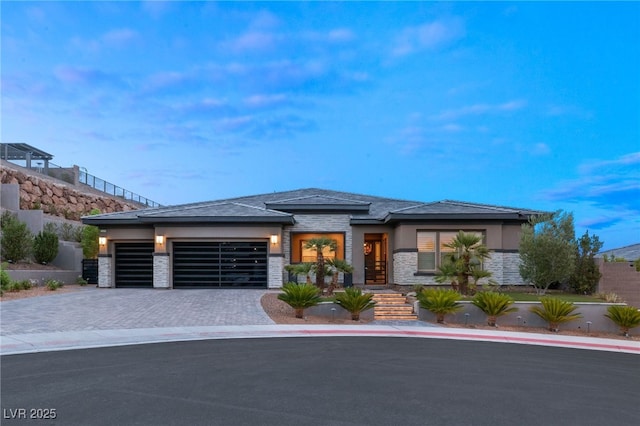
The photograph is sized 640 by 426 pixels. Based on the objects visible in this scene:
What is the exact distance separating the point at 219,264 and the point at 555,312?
661 inches

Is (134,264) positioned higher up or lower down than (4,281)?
higher up

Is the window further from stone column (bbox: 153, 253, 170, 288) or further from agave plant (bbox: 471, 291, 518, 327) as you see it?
stone column (bbox: 153, 253, 170, 288)

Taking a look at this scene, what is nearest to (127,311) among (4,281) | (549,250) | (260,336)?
(260,336)

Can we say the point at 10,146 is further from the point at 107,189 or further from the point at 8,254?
the point at 8,254

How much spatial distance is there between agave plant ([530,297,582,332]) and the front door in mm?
10671

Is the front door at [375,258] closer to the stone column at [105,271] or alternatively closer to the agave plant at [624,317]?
the agave plant at [624,317]

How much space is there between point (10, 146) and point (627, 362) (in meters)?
41.0

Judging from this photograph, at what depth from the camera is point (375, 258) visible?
27.3 meters

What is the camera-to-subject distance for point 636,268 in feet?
67.4

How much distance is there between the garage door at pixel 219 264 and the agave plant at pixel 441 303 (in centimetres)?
1062

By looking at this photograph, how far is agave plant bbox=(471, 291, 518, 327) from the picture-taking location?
1593 cm

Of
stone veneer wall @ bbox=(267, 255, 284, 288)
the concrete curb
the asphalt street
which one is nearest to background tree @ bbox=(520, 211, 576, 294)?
the concrete curb

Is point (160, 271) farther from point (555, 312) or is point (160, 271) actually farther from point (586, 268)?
point (586, 268)

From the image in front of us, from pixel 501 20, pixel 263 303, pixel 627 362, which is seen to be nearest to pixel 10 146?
pixel 263 303
